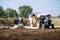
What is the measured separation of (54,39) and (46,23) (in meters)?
11.3

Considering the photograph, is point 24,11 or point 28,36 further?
point 24,11

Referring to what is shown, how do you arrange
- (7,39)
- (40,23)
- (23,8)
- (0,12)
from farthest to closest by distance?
(23,8) → (0,12) → (40,23) → (7,39)

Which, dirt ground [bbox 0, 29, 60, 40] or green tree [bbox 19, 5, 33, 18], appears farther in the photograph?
green tree [bbox 19, 5, 33, 18]

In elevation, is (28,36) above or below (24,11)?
below

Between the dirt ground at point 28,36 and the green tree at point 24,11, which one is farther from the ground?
the green tree at point 24,11

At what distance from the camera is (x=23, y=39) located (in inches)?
388

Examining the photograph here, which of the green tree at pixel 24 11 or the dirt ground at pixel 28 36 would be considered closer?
the dirt ground at pixel 28 36

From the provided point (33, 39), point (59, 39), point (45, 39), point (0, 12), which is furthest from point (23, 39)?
point (0, 12)

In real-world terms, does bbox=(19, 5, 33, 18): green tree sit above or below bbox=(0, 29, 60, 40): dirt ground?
above

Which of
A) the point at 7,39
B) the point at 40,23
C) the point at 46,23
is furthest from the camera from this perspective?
the point at 46,23

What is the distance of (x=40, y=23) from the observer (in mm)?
19906

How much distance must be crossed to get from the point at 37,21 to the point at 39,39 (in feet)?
35.3

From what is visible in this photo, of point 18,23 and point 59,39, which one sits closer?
point 59,39

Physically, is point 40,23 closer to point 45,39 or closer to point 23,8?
point 45,39
